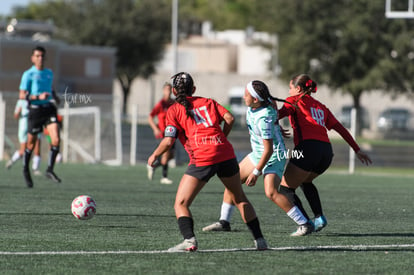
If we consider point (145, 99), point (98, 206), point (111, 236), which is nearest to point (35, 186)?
point (98, 206)

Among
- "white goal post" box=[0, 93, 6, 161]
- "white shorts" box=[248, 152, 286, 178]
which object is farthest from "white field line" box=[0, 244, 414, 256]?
"white goal post" box=[0, 93, 6, 161]

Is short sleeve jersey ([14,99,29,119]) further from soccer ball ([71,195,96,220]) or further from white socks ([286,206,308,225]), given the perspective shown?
white socks ([286,206,308,225])

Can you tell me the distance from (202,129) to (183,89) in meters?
0.40

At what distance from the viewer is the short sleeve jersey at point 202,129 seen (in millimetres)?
8367

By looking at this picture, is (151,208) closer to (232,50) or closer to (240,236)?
(240,236)

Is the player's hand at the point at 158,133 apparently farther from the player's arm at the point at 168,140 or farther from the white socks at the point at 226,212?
the player's arm at the point at 168,140

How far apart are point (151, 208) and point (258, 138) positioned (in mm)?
3558

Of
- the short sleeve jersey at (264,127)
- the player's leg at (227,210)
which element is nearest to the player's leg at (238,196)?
the short sleeve jersey at (264,127)

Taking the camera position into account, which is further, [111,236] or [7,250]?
[111,236]

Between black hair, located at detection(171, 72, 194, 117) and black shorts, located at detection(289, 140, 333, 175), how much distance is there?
2.13 metres

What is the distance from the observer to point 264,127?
346 inches

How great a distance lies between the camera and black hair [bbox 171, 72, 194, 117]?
8336 mm

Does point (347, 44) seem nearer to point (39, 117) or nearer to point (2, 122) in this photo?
point (2, 122)

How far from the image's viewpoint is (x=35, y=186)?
53.5ft
